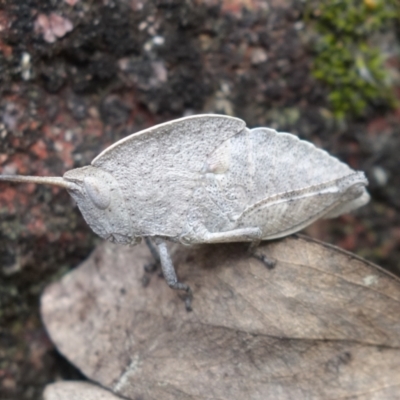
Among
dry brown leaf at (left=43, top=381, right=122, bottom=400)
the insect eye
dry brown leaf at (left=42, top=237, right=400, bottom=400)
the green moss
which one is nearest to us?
dry brown leaf at (left=42, top=237, right=400, bottom=400)

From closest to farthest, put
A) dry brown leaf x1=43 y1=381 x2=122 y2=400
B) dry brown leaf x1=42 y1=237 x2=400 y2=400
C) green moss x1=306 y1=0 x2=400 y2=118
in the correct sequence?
dry brown leaf x1=42 y1=237 x2=400 y2=400 → dry brown leaf x1=43 y1=381 x2=122 y2=400 → green moss x1=306 y1=0 x2=400 y2=118

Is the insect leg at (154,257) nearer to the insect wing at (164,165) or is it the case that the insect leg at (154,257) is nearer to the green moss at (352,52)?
the insect wing at (164,165)

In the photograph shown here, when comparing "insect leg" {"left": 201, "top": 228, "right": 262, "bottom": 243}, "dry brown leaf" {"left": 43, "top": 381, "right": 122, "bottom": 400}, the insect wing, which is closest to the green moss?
the insect wing

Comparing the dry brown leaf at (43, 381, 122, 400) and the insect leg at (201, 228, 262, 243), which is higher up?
the insect leg at (201, 228, 262, 243)

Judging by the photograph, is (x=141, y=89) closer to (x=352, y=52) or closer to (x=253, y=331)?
(x=352, y=52)

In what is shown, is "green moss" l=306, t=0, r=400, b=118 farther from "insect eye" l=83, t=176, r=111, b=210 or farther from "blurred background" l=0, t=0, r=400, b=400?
"insect eye" l=83, t=176, r=111, b=210

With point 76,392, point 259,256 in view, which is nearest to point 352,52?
point 259,256

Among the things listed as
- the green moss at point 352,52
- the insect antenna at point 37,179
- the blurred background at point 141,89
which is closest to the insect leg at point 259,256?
the insect antenna at point 37,179
